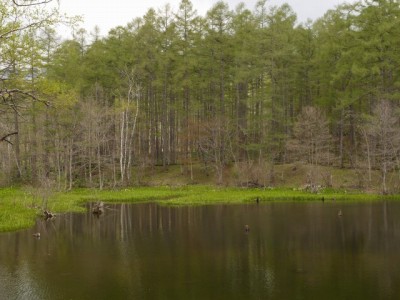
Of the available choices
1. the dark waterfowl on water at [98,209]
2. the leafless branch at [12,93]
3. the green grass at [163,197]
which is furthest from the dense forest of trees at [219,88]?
the leafless branch at [12,93]

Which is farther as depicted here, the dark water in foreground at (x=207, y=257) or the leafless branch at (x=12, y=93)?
the leafless branch at (x=12, y=93)

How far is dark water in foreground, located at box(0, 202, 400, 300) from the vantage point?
1189cm

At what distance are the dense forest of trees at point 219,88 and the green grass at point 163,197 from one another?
3906 millimetres

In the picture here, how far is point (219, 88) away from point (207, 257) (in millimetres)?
38364

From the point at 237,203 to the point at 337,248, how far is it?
15.5 m

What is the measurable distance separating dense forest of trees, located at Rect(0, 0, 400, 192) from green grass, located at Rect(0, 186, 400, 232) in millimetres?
A: 3906

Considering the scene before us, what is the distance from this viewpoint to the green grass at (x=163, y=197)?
2836 centimetres

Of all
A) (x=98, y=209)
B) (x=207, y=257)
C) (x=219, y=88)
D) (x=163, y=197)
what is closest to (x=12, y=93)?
(x=207, y=257)

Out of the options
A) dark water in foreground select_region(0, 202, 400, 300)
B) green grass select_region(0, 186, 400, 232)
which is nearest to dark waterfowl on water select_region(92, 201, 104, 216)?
green grass select_region(0, 186, 400, 232)

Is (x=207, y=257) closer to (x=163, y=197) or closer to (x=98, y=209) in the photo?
(x=98, y=209)

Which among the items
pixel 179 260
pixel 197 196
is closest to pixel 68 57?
pixel 197 196

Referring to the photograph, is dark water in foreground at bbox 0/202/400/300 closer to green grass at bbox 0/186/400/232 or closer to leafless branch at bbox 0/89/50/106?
green grass at bbox 0/186/400/232

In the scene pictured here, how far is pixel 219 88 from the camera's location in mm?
52125

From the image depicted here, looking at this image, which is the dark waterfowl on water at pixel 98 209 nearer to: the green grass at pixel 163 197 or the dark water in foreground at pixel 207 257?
the green grass at pixel 163 197
